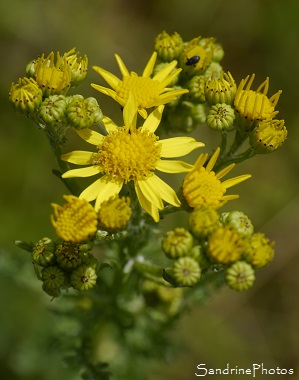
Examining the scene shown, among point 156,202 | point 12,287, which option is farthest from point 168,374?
point 156,202

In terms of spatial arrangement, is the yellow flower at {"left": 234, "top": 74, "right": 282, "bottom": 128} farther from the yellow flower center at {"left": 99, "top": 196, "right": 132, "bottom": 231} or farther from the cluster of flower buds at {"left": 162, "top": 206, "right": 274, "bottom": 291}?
the yellow flower center at {"left": 99, "top": 196, "right": 132, "bottom": 231}

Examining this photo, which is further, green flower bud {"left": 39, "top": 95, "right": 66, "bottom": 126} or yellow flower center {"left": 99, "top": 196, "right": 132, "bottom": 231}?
green flower bud {"left": 39, "top": 95, "right": 66, "bottom": 126}

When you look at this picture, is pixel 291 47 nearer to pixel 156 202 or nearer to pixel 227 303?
pixel 227 303

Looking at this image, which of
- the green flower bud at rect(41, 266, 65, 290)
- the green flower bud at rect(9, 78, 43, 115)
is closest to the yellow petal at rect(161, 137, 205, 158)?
the green flower bud at rect(9, 78, 43, 115)

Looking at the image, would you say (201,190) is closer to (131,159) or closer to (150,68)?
(131,159)

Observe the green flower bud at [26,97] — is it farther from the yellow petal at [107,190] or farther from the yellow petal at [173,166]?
the yellow petal at [173,166]

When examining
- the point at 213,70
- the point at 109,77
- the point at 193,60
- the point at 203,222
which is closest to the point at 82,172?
the point at 109,77

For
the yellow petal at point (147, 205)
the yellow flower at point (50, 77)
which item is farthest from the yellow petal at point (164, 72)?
the yellow petal at point (147, 205)
